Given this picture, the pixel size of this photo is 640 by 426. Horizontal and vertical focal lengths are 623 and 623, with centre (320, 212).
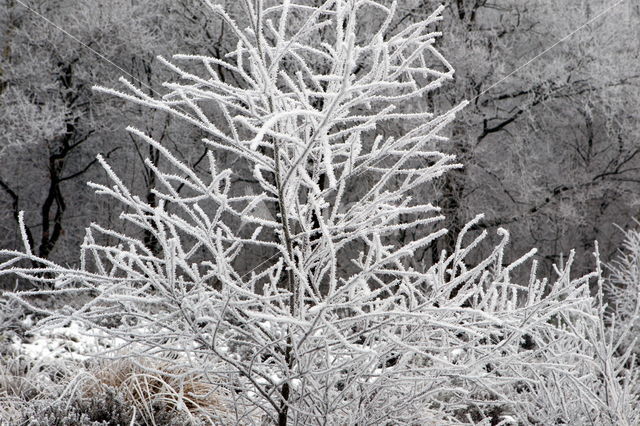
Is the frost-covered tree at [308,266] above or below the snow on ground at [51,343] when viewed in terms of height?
above

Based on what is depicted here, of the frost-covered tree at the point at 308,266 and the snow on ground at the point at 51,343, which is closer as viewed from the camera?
the frost-covered tree at the point at 308,266

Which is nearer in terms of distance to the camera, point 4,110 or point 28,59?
point 4,110

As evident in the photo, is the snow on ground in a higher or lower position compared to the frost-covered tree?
lower

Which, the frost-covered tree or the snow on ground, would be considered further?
the snow on ground

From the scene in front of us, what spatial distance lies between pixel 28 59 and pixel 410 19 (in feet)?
27.4

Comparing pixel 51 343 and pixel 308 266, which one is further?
pixel 51 343

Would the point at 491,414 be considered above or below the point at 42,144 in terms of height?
below

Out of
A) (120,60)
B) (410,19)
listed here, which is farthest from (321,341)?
(120,60)

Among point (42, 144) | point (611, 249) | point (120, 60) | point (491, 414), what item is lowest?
point (611, 249)

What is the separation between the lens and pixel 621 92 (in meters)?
12.7

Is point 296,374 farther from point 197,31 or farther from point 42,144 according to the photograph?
point 42,144

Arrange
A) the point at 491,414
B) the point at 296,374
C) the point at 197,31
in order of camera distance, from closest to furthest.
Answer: the point at 296,374 → the point at 491,414 → the point at 197,31

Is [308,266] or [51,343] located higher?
[308,266]

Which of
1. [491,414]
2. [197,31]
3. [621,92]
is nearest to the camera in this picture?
[491,414]
